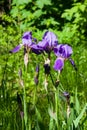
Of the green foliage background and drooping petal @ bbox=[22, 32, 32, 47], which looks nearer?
drooping petal @ bbox=[22, 32, 32, 47]

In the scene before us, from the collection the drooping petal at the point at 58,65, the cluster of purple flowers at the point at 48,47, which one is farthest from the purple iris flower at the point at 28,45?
the drooping petal at the point at 58,65

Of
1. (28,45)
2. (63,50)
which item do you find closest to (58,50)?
(63,50)

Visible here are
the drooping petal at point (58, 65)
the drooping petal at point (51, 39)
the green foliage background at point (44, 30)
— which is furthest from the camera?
the green foliage background at point (44, 30)

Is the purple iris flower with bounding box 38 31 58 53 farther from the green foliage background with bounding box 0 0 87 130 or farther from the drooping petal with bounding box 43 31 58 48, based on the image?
the green foliage background with bounding box 0 0 87 130

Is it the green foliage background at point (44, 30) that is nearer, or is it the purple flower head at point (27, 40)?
the purple flower head at point (27, 40)

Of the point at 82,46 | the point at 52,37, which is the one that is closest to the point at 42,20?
the point at 82,46

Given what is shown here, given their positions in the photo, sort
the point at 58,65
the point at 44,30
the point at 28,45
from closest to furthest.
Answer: the point at 58,65
the point at 28,45
the point at 44,30

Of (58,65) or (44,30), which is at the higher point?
(58,65)

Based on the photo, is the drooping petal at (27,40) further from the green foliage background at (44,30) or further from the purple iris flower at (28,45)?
the green foliage background at (44,30)

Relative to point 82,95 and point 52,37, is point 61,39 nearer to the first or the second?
point 82,95

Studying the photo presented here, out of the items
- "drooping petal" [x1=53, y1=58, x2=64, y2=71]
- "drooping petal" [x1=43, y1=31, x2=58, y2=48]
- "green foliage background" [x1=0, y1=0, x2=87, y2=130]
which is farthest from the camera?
"green foliage background" [x1=0, y1=0, x2=87, y2=130]

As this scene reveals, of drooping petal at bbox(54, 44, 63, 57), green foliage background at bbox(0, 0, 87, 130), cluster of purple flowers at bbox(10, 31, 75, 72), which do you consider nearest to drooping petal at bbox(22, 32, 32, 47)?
cluster of purple flowers at bbox(10, 31, 75, 72)

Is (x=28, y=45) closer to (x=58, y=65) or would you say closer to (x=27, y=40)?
(x=27, y=40)

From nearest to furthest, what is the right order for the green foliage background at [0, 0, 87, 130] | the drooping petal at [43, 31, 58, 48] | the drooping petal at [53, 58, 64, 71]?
the drooping petal at [53, 58, 64, 71] < the drooping petal at [43, 31, 58, 48] < the green foliage background at [0, 0, 87, 130]
